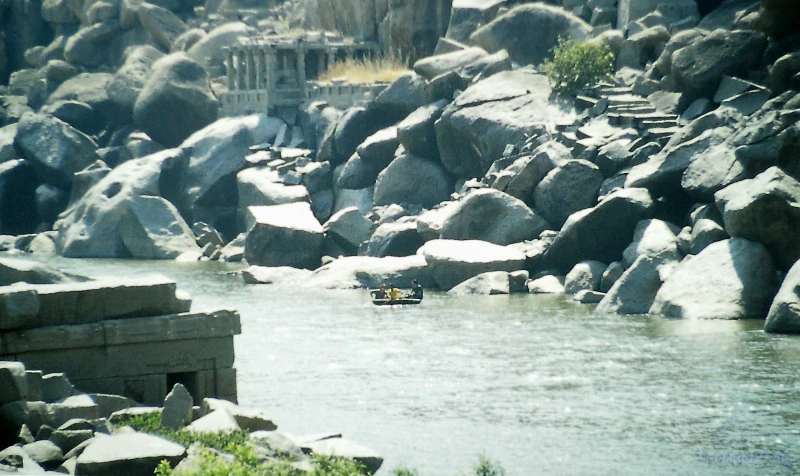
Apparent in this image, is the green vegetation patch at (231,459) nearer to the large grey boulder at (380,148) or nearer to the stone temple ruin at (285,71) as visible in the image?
the large grey boulder at (380,148)

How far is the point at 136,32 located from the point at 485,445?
68959mm

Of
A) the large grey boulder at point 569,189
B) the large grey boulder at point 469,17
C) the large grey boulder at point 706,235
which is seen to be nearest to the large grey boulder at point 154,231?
the large grey boulder at point 469,17

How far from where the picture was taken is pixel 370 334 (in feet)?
118

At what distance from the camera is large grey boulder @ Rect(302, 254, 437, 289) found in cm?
4575

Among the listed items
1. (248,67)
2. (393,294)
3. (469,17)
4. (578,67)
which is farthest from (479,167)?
(248,67)

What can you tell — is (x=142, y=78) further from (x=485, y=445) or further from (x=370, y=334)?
(x=485, y=445)

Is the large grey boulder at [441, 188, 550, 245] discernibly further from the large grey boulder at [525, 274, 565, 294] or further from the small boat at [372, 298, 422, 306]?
the small boat at [372, 298, 422, 306]

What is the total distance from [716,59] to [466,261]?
1223cm

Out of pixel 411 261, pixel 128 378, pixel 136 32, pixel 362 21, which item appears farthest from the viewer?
pixel 136 32

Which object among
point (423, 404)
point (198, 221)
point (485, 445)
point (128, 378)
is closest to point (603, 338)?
point (423, 404)

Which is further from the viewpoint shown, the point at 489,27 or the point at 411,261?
the point at 489,27

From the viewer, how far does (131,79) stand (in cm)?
7681

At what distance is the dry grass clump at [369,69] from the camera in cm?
6656

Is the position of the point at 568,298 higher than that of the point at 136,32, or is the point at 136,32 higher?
the point at 136,32
